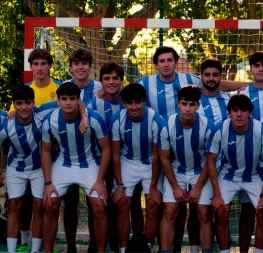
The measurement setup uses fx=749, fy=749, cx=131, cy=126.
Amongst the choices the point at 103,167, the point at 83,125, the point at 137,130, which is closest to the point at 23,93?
the point at 83,125

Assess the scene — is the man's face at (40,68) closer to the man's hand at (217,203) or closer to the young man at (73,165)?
the young man at (73,165)

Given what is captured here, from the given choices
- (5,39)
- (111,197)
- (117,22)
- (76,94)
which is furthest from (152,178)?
(5,39)

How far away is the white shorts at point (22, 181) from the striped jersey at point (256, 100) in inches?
86.3

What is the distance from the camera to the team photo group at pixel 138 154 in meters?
7.01

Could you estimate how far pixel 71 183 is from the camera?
724cm

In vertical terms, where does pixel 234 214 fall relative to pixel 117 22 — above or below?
below

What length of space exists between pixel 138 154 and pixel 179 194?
1.92 ft

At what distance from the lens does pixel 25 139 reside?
7.29 m

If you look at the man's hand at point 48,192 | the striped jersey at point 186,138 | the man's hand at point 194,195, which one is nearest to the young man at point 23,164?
the man's hand at point 48,192

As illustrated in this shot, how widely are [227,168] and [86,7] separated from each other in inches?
357

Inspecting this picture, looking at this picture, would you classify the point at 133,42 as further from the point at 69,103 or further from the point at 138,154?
the point at 69,103

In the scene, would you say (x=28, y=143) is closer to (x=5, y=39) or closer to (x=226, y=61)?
(x=226, y=61)

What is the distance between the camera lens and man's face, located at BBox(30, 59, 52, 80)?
755 cm

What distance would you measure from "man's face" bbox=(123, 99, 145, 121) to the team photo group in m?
0.01
